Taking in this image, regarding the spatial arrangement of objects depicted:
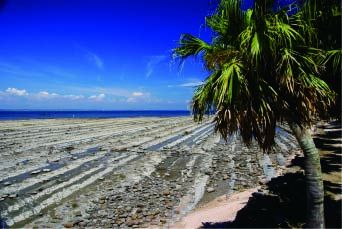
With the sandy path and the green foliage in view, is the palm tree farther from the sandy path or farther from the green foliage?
the sandy path

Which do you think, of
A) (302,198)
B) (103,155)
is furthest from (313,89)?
(103,155)

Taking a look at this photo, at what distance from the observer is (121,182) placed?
46.0ft

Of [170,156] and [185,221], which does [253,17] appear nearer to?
[185,221]

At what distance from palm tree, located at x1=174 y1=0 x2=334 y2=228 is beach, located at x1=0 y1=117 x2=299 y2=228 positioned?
1.16m

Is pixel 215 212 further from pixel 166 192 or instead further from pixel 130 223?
pixel 166 192

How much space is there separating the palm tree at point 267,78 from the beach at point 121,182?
45.6 inches

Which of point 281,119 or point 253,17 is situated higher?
point 253,17

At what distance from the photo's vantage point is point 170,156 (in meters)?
21.0

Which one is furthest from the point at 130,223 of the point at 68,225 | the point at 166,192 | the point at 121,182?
the point at 121,182

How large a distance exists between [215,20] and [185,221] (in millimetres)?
6282

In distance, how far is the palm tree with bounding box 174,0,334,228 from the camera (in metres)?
4.81

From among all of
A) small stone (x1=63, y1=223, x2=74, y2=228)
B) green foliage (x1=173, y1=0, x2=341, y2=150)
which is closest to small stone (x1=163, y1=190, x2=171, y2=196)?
small stone (x1=63, y1=223, x2=74, y2=228)

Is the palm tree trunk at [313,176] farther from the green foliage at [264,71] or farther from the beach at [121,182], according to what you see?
the beach at [121,182]

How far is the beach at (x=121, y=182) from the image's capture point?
10.1 m
